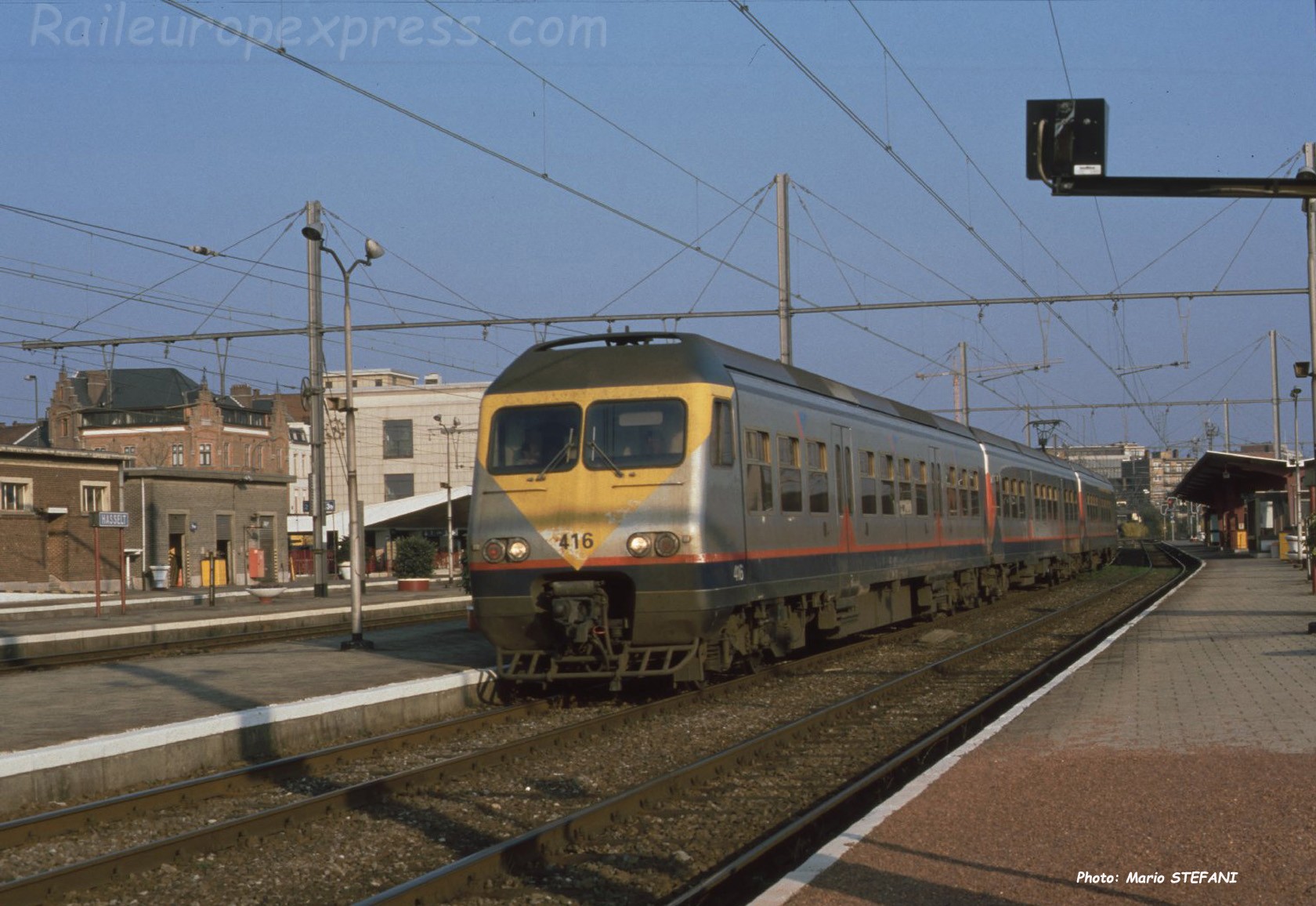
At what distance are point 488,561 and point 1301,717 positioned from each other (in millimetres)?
7234

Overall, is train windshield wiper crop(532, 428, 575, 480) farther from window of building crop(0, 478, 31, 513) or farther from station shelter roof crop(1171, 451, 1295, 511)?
window of building crop(0, 478, 31, 513)

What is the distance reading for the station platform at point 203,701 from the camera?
10.1m

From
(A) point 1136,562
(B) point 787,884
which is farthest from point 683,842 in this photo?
(A) point 1136,562

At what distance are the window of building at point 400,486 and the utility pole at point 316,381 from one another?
6327 cm

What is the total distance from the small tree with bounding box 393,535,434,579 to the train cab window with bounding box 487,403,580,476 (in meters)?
35.9

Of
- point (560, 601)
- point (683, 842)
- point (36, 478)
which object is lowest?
point (683, 842)

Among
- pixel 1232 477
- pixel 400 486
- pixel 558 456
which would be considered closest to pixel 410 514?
pixel 1232 477

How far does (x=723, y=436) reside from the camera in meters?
14.0

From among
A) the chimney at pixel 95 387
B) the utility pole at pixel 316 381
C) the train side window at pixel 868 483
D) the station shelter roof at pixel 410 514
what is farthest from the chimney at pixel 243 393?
the train side window at pixel 868 483

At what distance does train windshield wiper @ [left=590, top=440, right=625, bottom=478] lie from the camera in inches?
539

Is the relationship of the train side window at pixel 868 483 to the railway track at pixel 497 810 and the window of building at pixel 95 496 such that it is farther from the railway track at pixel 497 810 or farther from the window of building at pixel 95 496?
the window of building at pixel 95 496

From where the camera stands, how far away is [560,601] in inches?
531

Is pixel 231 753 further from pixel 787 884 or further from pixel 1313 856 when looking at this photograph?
pixel 1313 856

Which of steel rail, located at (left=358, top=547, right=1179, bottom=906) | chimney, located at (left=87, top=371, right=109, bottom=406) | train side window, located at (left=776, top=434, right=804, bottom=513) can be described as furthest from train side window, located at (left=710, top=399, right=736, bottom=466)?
chimney, located at (left=87, top=371, right=109, bottom=406)
